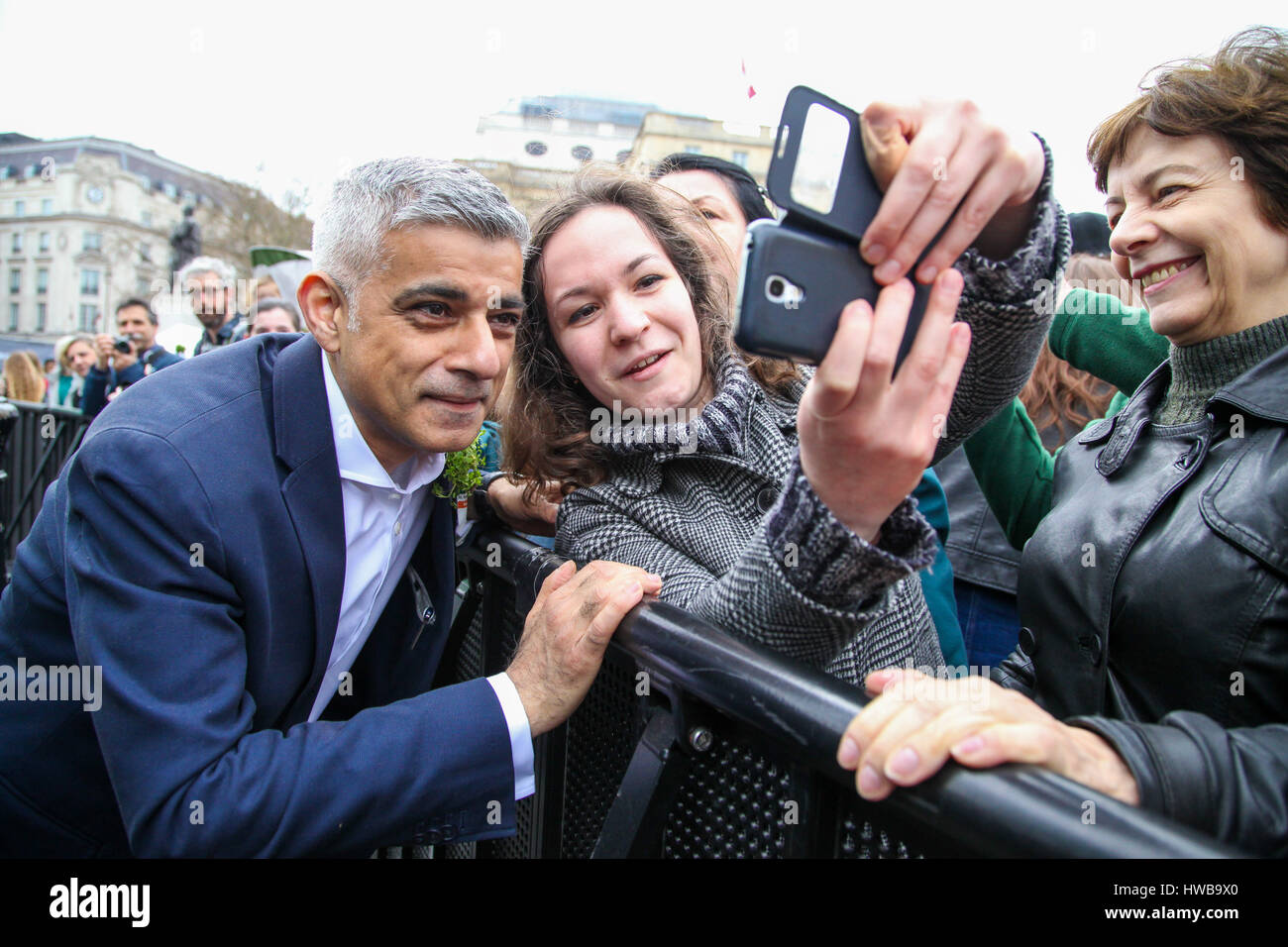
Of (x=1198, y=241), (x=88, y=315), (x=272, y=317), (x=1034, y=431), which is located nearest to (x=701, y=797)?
(x=1198, y=241)

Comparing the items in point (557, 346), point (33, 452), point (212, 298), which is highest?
point (212, 298)

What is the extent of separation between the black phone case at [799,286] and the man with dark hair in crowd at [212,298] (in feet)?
22.5

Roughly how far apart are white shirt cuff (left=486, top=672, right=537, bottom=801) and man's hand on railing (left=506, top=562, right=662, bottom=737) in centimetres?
1

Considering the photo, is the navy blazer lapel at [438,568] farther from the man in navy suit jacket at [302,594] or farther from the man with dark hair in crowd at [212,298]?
the man with dark hair in crowd at [212,298]

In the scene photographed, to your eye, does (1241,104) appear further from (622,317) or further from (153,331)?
(153,331)

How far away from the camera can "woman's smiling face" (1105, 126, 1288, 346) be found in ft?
4.92

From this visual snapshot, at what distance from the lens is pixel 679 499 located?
6.31ft

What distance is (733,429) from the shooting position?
6.20 ft

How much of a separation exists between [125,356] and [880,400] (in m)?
7.85

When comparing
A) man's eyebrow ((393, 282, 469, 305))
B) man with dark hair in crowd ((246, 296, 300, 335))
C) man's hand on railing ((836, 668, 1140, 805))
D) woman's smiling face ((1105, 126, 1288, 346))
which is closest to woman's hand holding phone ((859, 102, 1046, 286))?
man's hand on railing ((836, 668, 1140, 805))

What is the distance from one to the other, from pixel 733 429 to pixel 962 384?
478mm
